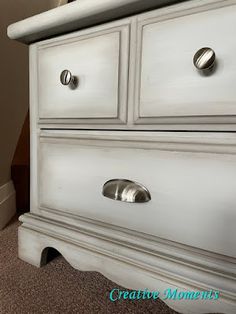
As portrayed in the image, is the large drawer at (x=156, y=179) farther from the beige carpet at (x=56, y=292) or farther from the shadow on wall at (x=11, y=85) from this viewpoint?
the shadow on wall at (x=11, y=85)

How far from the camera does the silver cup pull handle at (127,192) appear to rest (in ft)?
1.71

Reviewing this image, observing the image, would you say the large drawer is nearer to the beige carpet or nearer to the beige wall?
the beige carpet

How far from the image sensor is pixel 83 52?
580mm

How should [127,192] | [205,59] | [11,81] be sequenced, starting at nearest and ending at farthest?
[205,59], [127,192], [11,81]

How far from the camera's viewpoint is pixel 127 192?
20.7 inches

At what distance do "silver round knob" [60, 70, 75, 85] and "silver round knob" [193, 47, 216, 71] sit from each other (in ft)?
0.90

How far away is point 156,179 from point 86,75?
0.27 m

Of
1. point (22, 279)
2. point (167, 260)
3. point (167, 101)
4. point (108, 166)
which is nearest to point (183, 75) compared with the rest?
point (167, 101)

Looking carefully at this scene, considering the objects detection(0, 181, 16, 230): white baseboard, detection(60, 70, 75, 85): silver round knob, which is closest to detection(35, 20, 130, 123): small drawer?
detection(60, 70, 75, 85): silver round knob

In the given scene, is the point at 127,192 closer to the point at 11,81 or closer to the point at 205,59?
the point at 205,59

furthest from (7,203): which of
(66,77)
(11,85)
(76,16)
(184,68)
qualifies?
(184,68)

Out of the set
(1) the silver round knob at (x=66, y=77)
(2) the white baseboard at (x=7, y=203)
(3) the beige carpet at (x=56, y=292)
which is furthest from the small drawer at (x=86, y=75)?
(2) the white baseboard at (x=7, y=203)

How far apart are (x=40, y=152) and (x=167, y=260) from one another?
0.40m

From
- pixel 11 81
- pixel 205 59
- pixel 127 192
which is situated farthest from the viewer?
pixel 11 81
